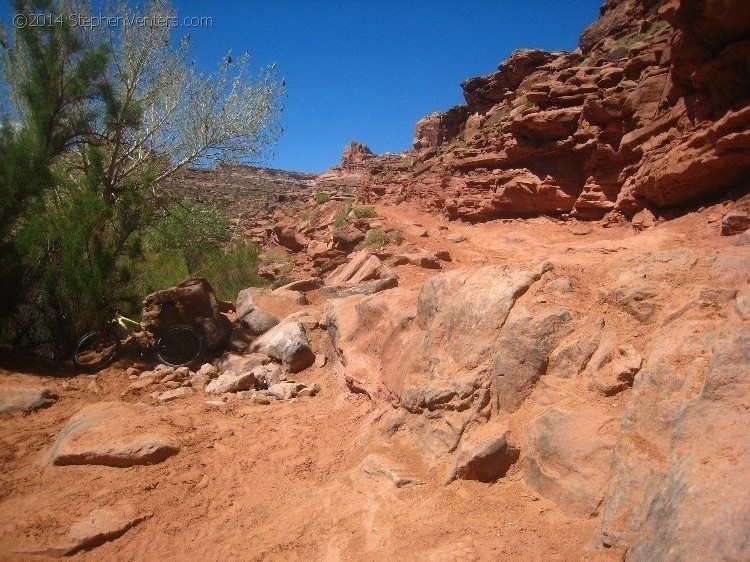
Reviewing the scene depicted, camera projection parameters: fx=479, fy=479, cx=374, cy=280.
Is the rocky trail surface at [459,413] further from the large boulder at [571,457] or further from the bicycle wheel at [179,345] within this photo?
the bicycle wheel at [179,345]

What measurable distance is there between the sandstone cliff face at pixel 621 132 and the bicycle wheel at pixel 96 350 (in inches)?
394

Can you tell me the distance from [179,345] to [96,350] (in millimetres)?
1352

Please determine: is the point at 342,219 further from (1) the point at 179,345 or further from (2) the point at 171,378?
(2) the point at 171,378

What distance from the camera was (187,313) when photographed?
26.4 ft

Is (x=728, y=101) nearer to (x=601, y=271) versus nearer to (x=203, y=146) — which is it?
(x=601, y=271)

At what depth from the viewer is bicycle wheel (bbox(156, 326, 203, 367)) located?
767 cm

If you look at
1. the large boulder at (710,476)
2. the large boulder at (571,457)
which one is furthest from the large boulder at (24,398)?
the large boulder at (710,476)

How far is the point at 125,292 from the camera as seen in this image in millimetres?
8500

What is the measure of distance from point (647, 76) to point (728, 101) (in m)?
3.22

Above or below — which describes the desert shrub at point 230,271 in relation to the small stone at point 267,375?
above

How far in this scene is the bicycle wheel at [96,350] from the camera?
24.1 ft

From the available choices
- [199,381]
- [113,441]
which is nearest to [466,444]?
[113,441]

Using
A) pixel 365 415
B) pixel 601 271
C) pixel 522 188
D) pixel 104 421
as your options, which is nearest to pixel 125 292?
pixel 104 421

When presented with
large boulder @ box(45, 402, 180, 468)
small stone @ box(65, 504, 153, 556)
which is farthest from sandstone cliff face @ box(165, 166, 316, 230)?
small stone @ box(65, 504, 153, 556)
